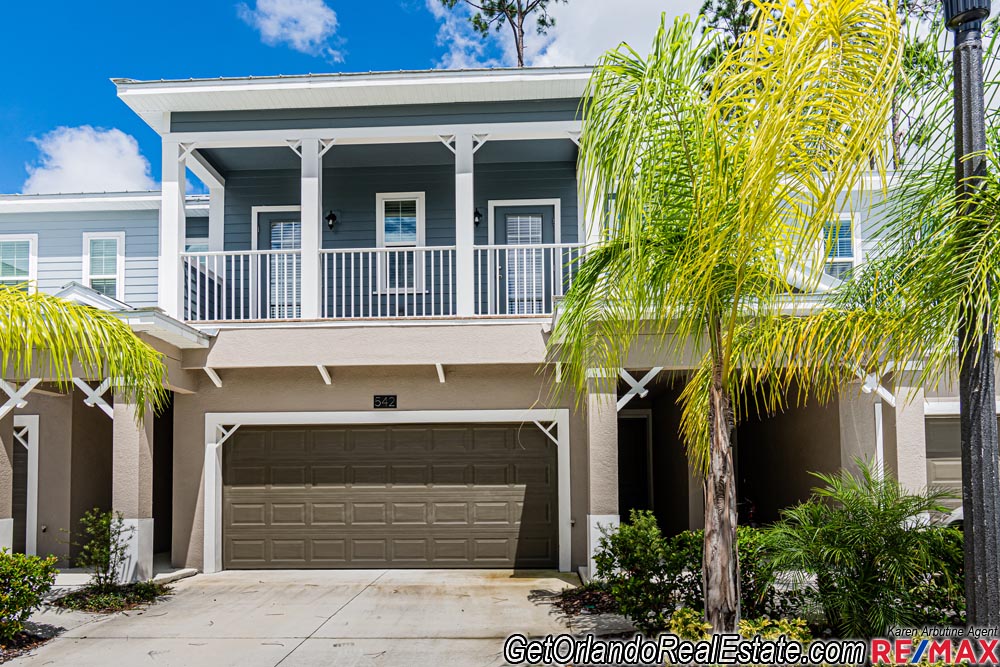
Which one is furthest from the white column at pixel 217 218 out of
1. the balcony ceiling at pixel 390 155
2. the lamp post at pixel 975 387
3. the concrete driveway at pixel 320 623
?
the lamp post at pixel 975 387

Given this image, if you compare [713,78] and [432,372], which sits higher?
[713,78]

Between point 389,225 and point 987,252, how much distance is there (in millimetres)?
9928

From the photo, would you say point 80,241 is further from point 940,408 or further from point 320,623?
point 940,408

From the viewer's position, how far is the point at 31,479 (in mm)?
11891

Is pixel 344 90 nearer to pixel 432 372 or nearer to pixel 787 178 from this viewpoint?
pixel 432 372

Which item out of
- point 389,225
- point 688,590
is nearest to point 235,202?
point 389,225

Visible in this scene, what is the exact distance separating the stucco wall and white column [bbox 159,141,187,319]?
47.9 inches

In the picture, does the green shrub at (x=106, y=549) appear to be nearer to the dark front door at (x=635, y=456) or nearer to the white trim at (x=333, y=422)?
the white trim at (x=333, y=422)

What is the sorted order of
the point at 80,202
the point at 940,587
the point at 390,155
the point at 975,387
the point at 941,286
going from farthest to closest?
1. the point at 80,202
2. the point at 390,155
3. the point at 940,587
4. the point at 941,286
5. the point at 975,387

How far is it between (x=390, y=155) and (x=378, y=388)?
11.6ft

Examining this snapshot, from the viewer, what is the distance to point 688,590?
7129 mm

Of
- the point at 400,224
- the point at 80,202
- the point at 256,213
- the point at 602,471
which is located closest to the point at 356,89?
the point at 400,224

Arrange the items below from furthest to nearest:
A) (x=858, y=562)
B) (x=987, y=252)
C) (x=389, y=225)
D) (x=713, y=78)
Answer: (x=389, y=225), (x=858, y=562), (x=713, y=78), (x=987, y=252)

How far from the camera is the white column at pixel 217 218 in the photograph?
13.0m
